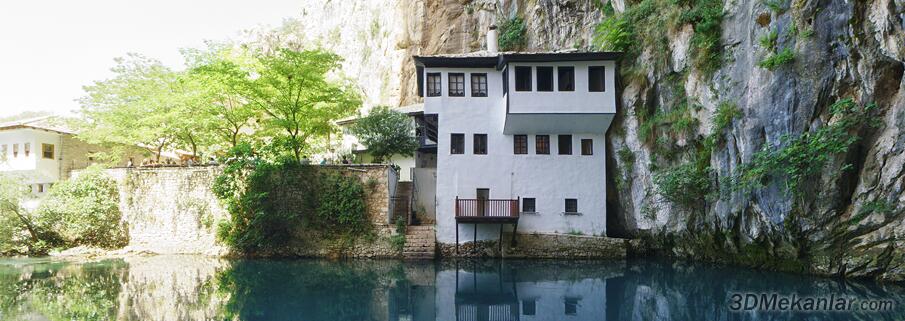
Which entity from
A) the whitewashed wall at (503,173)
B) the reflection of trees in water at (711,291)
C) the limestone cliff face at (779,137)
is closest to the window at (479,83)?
the whitewashed wall at (503,173)

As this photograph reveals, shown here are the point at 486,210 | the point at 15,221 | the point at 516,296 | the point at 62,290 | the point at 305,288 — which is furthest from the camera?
the point at 15,221

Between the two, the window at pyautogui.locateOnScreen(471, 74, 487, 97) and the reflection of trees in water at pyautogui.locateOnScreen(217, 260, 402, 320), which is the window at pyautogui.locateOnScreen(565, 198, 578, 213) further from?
the reflection of trees in water at pyautogui.locateOnScreen(217, 260, 402, 320)

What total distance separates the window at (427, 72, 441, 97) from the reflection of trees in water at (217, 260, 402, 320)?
22.5 ft

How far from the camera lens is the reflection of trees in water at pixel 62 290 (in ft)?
38.8

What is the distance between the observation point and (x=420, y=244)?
68.3 ft

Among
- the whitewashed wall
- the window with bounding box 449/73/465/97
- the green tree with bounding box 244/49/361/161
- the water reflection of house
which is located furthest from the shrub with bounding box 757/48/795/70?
the green tree with bounding box 244/49/361/161

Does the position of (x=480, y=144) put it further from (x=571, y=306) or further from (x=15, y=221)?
(x=15, y=221)

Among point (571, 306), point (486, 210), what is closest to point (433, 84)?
point (486, 210)

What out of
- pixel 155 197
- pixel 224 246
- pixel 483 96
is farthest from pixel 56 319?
pixel 483 96

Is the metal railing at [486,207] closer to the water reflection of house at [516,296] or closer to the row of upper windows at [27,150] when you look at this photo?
the water reflection of house at [516,296]

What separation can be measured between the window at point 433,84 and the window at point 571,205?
22.2 feet

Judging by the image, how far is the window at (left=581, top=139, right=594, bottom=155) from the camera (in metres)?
21.5

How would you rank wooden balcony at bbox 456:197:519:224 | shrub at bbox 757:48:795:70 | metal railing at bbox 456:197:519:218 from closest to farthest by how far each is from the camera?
1. shrub at bbox 757:48:795:70
2. wooden balcony at bbox 456:197:519:224
3. metal railing at bbox 456:197:519:218

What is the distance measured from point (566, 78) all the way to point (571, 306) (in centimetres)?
1045
